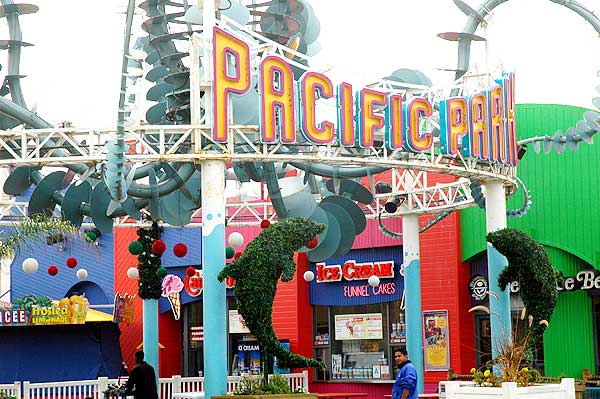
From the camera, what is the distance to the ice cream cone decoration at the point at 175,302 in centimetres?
3738

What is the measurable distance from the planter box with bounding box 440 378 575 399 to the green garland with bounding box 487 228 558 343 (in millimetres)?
3235

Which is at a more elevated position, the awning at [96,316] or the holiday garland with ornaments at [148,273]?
the holiday garland with ornaments at [148,273]

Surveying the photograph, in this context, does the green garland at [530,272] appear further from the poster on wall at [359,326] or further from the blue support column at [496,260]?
the poster on wall at [359,326]

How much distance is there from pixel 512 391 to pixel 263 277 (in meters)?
4.56

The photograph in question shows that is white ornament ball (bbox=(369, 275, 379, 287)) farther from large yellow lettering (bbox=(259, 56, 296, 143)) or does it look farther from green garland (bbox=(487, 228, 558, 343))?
large yellow lettering (bbox=(259, 56, 296, 143))

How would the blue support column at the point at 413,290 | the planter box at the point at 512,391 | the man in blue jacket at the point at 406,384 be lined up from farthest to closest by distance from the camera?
the blue support column at the point at 413,290 < the planter box at the point at 512,391 < the man in blue jacket at the point at 406,384

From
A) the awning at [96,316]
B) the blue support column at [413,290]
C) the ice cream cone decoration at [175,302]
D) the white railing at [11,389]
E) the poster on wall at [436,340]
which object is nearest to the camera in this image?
the white railing at [11,389]

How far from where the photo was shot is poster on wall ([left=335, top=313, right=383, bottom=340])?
1358 inches

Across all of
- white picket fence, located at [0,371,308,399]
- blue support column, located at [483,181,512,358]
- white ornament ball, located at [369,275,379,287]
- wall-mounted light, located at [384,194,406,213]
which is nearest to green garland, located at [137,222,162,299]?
white picket fence, located at [0,371,308,399]

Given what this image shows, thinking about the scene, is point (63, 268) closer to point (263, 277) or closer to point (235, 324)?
point (235, 324)

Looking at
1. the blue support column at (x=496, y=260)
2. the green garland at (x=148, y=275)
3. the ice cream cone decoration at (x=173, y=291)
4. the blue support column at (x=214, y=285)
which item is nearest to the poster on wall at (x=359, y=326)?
the ice cream cone decoration at (x=173, y=291)

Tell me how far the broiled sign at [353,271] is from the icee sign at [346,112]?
996 cm

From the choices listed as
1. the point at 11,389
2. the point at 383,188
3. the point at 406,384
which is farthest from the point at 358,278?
the point at 406,384

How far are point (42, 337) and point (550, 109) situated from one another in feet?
54.4
